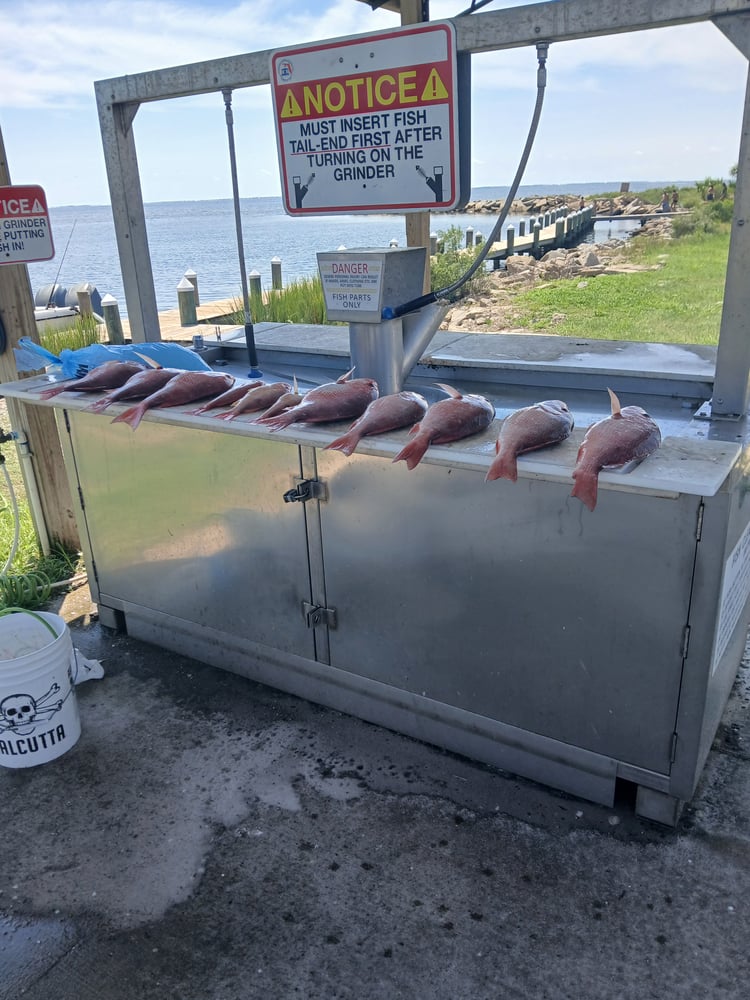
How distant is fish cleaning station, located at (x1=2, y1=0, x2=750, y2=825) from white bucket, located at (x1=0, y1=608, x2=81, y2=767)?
56 cm

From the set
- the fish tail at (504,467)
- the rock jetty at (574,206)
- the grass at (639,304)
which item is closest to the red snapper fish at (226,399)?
the fish tail at (504,467)

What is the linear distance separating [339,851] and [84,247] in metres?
57.1

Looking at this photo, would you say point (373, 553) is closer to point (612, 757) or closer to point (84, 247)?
point (612, 757)

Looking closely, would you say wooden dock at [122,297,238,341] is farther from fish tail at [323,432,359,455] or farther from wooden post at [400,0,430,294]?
fish tail at [323,432,359,455]

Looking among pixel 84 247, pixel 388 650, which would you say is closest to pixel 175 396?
pixel 388 650

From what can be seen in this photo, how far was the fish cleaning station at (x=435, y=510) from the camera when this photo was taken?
2.10m

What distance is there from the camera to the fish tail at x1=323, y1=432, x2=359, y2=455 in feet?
→ 7.27

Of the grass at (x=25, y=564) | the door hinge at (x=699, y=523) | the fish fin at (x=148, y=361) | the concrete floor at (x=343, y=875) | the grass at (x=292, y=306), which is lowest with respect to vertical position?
the concrete floor at (x=343, y=875)

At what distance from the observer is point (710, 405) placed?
2.49m

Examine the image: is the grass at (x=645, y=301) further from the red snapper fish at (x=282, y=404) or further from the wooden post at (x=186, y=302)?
the red snapper fish at (x=282, y=404)

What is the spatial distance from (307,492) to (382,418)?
0.46 metres

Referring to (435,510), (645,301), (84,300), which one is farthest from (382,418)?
(645,301)

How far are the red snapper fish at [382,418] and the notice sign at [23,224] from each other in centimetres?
234

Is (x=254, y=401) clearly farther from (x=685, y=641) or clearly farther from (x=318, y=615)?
(x=685, y=641)
